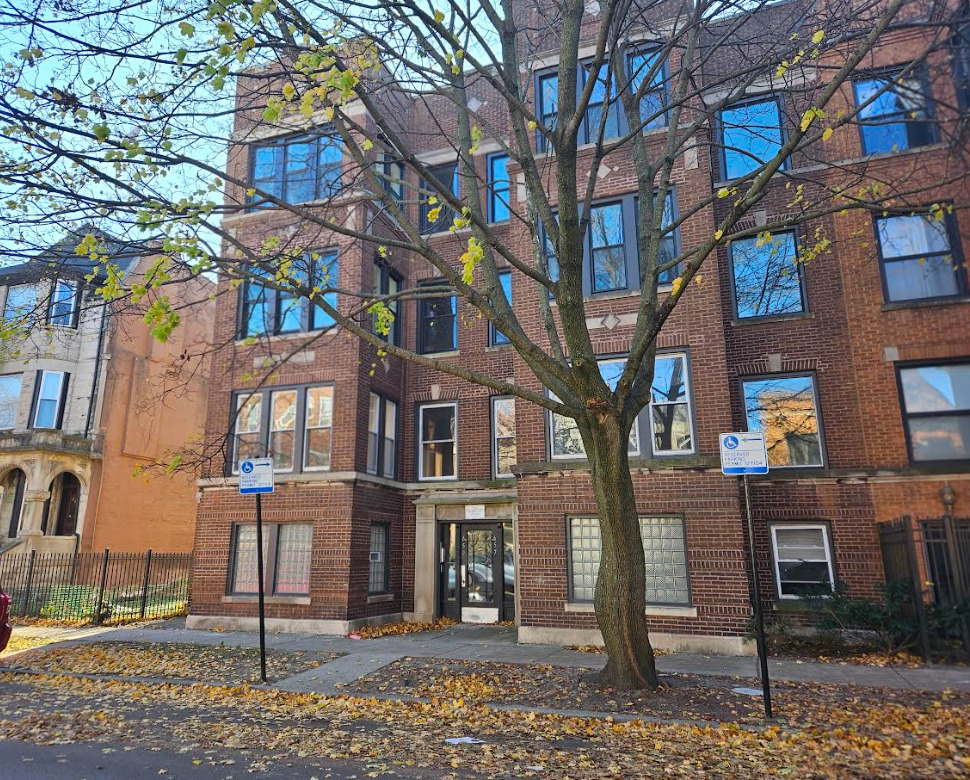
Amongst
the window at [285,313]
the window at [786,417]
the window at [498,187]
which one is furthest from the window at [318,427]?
the window at [786,417]

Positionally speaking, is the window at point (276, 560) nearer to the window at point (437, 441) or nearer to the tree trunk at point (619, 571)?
the window at point (437, 441)

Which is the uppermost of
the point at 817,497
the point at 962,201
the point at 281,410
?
the point at 962,201

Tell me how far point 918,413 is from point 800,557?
11.5 feet

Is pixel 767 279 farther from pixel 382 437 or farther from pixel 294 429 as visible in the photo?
Answer: pixel 294 429

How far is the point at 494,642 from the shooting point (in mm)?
12578

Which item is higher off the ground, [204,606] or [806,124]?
[806,124]

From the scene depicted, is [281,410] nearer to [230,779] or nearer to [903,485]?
[230,779]

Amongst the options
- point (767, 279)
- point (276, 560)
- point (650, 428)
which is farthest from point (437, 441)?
point (767, 279)

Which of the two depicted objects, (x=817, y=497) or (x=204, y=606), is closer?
(x=817, y=497)

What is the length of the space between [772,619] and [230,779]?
10198 millimetres

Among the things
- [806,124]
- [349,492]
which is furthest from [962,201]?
[349,492]

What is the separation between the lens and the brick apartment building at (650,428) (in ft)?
39.6

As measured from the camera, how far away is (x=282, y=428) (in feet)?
52.7

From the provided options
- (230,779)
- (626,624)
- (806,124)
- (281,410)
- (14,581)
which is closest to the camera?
(230,779)
